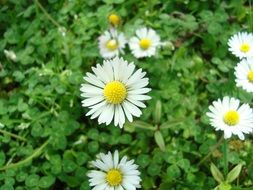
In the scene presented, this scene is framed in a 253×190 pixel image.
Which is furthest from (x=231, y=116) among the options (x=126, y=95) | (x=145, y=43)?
(x=145, y=43)

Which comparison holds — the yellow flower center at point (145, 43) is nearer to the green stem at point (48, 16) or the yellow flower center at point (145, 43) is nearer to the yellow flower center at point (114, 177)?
the green stem at point (48, 16)

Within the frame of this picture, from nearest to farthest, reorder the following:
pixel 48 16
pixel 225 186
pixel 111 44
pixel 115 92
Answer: pixel 115 92 → pixel 225 186 → pixel 111 44 → pixel 48 16

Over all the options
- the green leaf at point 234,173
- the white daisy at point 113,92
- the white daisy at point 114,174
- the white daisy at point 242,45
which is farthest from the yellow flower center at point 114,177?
the white daisy at point 242,45

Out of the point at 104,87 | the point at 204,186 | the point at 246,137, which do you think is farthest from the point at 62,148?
the point at 246,137

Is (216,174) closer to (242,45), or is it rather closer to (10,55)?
(242,45)

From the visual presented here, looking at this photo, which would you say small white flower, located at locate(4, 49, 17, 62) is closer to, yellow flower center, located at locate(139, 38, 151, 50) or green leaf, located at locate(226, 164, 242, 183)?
yellow flower center, located at locate(139, 38, 151, 50)

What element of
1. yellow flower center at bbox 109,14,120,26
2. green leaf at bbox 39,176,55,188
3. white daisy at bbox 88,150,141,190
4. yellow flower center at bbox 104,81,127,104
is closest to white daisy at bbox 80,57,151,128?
yellow flower center at bbox 104,81,127,104
